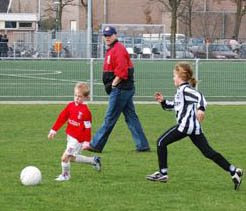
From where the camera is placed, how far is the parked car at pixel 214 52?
4907 cm

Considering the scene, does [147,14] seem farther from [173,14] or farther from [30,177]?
[30,177]

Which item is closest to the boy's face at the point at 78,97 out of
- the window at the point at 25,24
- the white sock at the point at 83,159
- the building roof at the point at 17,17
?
the white sock at the point at 83,159

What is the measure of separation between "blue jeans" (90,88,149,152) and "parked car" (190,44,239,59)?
1392 inches

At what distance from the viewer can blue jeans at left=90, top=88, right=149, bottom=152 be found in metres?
13.4

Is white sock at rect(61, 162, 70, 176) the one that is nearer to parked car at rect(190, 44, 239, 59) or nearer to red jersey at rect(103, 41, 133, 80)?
red jersey at rect(103, 41, 133, 80)

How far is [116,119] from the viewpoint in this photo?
13.6 metres

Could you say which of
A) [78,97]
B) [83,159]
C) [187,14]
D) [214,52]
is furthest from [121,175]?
[187,14]

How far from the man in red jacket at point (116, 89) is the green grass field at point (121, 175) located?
0.23 meters

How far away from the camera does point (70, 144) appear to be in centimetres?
1061

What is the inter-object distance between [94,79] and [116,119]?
11999mm

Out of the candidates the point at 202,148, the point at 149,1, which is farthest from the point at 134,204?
the point at 149,1

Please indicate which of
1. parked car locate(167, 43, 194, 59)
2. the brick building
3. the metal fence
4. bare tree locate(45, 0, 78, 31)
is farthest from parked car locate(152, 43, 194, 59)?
the brick building

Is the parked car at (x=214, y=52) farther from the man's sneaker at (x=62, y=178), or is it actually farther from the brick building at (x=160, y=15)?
the man's sneaker at (x=62, y=178)

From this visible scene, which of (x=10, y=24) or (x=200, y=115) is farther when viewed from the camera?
(x=10, y=24)
